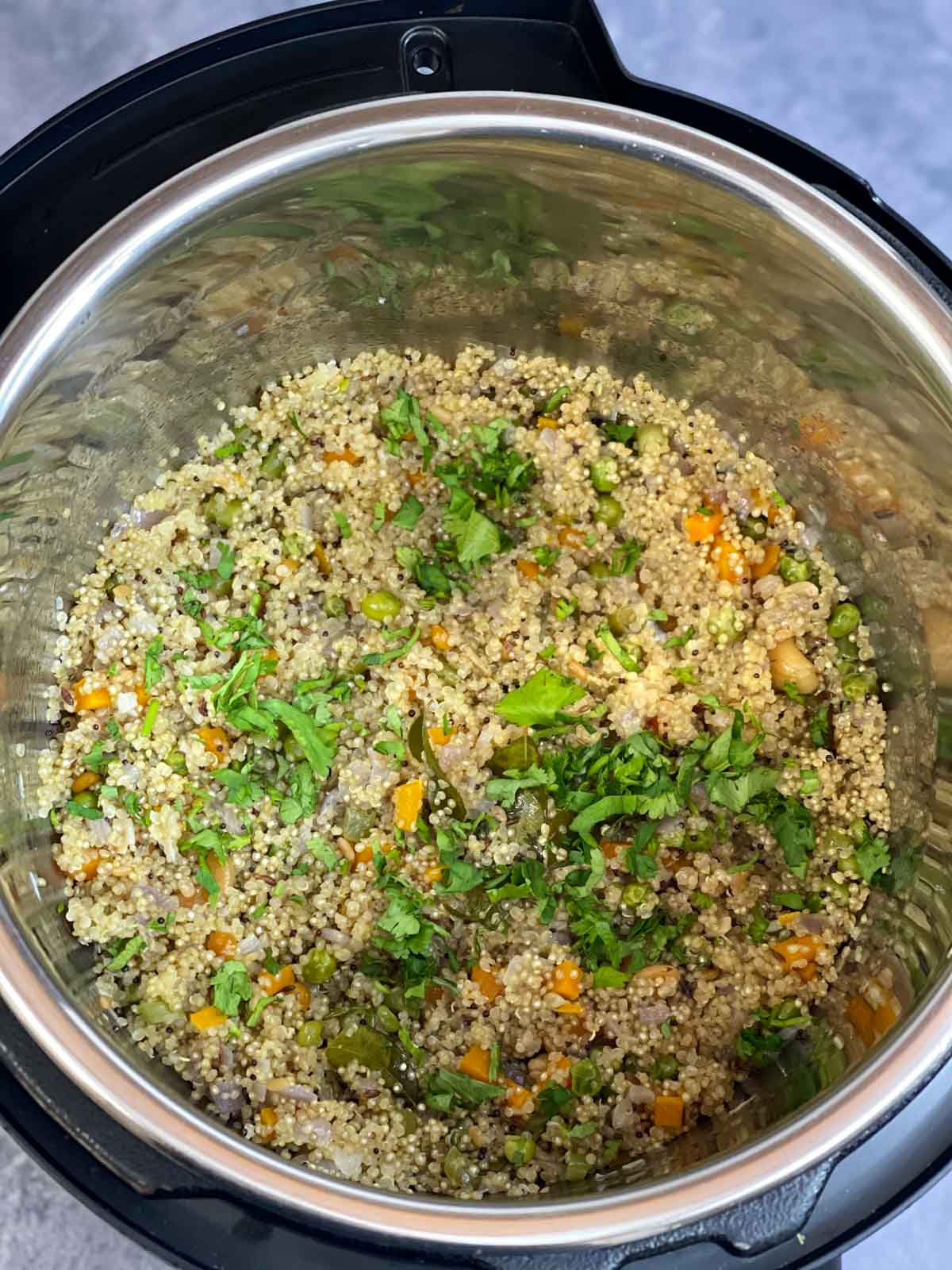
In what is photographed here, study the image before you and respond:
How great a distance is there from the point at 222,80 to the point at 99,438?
0.37m

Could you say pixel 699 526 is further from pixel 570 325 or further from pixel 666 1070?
pixel 666 1070

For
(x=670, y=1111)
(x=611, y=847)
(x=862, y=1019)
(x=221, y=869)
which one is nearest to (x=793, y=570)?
(x=611, y=847)

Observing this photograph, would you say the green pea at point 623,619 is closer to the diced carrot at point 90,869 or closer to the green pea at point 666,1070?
the green pea at point 666,1070

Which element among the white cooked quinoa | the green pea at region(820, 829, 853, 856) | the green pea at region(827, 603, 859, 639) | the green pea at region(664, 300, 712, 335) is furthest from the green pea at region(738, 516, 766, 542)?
the green pea at region(820, 829, 853, 856)

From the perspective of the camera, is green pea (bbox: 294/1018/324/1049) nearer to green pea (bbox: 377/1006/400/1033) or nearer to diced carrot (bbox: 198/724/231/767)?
green pea (bbox: 377/1006/400/1033)

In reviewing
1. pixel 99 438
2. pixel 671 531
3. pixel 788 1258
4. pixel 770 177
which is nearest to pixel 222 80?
pixel 99 438

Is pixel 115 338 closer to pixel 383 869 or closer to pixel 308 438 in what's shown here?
pixel 308 438

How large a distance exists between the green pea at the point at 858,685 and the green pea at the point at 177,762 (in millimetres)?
732

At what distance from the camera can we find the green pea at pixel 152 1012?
46.9 inches

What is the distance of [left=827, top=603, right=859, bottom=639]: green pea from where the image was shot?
130cm

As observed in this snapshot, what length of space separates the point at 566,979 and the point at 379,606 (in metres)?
0.45

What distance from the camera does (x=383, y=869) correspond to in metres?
1.25

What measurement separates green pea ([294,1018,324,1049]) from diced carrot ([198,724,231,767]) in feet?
0.96

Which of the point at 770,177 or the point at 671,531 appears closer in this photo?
the point at 770,177
